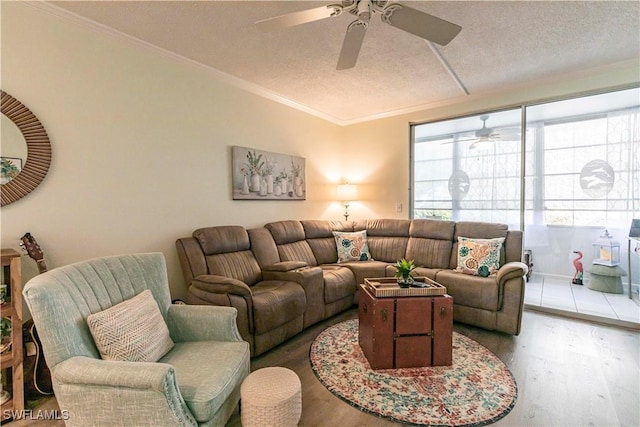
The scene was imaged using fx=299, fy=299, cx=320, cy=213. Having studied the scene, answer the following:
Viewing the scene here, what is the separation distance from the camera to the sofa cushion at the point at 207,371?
1279mm

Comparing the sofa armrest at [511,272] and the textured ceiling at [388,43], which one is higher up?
the textured ceiling at [388,43]

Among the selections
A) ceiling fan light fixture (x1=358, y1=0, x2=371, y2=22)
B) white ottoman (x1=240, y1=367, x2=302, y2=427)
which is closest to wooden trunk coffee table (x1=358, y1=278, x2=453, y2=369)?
white ottoman (x1=240, y1=367, x2=302, y2=427)

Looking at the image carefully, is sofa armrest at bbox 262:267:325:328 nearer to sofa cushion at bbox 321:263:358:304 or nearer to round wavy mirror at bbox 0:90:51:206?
sofa cushion at bbox 321:263:358:304

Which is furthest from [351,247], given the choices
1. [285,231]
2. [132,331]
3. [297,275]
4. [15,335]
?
[15,335]

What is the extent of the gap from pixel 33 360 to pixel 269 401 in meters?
1.61

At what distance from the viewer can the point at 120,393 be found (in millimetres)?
1181

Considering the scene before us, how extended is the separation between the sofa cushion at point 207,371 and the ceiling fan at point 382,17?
185 centimetres

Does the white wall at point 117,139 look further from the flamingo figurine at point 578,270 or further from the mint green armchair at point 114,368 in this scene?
the flamingo figurine at point 578,270

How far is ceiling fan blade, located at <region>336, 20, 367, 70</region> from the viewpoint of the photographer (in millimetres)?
1775

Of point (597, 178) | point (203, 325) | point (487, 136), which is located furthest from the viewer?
point (487, 136)

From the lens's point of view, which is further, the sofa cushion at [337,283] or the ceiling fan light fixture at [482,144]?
the ceiling fan light fixture at [482,144]

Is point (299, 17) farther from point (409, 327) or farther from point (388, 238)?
point (388, 238)

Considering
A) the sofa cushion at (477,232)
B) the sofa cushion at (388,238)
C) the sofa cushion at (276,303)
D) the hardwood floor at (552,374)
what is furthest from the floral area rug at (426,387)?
the sofa cushion at (388,238)

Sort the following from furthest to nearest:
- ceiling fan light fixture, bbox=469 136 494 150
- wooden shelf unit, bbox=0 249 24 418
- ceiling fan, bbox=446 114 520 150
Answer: ceiling fan light fixture, bbox=469 136 494 150 → ceiling fan, bbox=446 114 520 150 → wooden shelf unit, bbox=0 249 24 418
